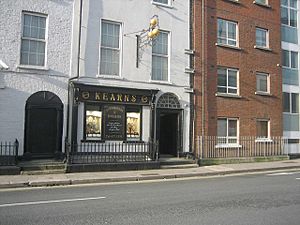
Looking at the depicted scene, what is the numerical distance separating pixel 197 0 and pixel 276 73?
7.21m

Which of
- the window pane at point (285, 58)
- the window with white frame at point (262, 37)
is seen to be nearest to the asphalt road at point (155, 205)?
the window with white frame at point (262, 37)

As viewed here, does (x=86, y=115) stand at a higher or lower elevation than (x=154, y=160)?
higher

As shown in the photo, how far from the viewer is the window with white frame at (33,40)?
14.5 m

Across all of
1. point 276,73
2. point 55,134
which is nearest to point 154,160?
point 55,134

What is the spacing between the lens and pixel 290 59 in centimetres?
2314

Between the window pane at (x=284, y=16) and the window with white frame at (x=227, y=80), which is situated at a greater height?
the window pane at (x=284, y=16)

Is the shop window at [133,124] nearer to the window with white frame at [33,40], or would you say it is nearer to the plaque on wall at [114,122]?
the plaque on wall at [114,122]

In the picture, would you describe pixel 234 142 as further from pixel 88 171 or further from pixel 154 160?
pixel 88 171

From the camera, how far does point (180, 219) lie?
6730mm

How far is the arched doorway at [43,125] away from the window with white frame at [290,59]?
1537 centimetres

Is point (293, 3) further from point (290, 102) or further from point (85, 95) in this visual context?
point (85, 95)

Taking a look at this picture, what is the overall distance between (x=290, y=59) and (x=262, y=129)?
222 inches

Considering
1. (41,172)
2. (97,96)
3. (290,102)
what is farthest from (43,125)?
(290,102)

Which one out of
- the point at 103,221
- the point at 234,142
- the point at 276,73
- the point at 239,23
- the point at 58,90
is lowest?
the point at 103,221
